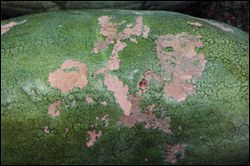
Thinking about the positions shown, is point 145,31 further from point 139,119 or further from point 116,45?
point 139,119

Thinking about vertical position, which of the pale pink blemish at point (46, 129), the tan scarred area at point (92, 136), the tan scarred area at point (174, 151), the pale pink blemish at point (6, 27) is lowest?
the tan scarred area at point (174, 151)

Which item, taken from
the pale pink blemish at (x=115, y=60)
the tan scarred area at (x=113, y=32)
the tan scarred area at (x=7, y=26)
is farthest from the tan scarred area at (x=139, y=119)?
the tan scarred area at (x=7, y=26)

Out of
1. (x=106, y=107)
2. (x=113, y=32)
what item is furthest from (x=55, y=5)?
(x=106, y=107)

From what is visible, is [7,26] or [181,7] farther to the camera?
[181,7]

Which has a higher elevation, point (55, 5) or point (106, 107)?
point (55, 5)

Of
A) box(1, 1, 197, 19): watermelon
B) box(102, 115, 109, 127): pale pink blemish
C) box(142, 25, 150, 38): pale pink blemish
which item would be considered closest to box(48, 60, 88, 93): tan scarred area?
box(102, 115, 109, 127): pale pink blemish

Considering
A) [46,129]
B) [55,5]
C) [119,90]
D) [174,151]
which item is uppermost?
[55,5]

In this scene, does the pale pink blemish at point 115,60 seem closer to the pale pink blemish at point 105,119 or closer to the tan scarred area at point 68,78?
the tan scarred area at point 68,78
